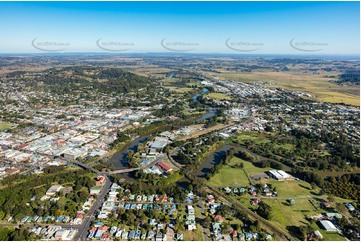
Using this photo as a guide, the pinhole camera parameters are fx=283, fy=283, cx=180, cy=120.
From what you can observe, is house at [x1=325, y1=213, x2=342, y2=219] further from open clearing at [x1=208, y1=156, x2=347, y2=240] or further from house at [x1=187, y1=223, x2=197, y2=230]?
house at [x1=187, y1=223, x2=197, y2=230]

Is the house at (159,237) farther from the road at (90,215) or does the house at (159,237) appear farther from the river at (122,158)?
the river at (122,158)

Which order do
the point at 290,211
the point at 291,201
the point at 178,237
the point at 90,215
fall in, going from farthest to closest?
the point at 291,201
the point at 290,211
the point at 90,215
the point at 178,237

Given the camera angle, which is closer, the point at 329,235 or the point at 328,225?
the point at 329,235

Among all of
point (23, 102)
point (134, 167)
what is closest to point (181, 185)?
point (134, 167)

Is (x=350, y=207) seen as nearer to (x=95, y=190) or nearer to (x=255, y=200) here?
(x=255, y=200)

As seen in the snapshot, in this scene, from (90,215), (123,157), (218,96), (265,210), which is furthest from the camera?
(218,96)

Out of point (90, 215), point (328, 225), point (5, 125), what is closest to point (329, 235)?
point (328, 225)

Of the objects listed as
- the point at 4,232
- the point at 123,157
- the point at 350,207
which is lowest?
the point at 123,157

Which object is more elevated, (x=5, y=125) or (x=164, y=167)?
(x=164, y=167)
